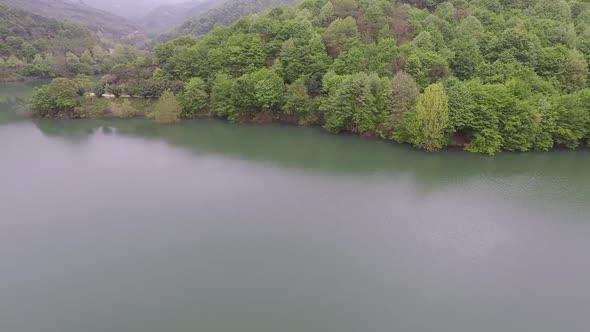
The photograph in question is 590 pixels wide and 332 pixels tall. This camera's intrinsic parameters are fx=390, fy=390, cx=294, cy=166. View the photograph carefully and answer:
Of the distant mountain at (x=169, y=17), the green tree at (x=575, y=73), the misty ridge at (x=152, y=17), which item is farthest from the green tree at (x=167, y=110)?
the distant mountain at (x=169, y=17)

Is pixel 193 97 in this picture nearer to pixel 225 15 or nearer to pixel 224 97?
pixel 224 97

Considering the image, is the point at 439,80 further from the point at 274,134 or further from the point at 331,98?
the point at 274,134

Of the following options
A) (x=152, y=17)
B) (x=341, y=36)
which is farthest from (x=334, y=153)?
(x=152, y=17)

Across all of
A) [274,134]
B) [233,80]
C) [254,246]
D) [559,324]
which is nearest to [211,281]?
[254,246]

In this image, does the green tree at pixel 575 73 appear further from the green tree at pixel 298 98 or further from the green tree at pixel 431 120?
the green tree at pixel 298 98

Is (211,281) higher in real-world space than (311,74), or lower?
lower

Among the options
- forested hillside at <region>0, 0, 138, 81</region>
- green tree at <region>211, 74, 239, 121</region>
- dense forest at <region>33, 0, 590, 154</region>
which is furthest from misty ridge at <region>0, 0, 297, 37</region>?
A: green tree at <region>211, 74, 239, 121</region>
